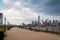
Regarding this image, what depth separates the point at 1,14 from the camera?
19734mm

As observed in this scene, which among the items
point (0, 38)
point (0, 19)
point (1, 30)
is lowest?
point (0, 38)

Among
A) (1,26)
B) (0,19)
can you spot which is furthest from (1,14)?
(1,26)

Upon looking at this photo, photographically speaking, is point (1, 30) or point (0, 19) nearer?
point (1, 30)

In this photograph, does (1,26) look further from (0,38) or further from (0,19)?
(0,38)

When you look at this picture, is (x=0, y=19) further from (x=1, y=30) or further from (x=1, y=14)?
(x=1, y=30)

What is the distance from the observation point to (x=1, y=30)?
1745cm

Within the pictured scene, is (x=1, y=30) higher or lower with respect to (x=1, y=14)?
lower

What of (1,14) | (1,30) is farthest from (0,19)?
(1,30)

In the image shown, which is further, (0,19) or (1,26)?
(0,19)

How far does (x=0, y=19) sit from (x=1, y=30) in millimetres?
2269

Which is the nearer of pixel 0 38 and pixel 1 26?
pixel 1 26

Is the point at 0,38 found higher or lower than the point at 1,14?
lower

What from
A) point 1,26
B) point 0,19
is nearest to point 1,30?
point 1,26

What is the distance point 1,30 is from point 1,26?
0.71 metres
